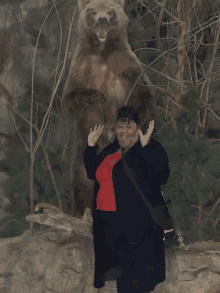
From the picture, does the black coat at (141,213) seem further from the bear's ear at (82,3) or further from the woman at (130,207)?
the bear's ear at (82,3)

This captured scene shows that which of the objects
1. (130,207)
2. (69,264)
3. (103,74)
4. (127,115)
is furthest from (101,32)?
(69,264)

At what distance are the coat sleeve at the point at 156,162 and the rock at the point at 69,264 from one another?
2.16ft

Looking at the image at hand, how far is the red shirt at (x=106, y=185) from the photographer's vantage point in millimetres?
1808

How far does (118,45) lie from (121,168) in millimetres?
945

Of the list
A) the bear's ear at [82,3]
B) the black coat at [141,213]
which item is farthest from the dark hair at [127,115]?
the bear's ear at [82,3]

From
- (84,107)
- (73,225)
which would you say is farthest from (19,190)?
(84,107)

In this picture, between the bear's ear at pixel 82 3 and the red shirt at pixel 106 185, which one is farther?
the bear's ear at pixel 82 3

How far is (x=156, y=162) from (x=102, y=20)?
1.06m

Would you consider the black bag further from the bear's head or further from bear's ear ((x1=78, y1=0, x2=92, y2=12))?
bear's ear ((x1=78, y1=0, x2=92, y2=12))

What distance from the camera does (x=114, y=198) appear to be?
1800 mm

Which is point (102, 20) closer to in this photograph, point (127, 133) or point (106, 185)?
point (127, 133)

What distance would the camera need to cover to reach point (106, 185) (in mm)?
1816

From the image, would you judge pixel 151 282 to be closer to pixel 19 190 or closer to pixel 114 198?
pixel 114 198

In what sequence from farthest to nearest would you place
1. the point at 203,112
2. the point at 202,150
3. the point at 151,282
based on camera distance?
the point at 203,112 → the point at 202,150 → the point at 151,282
